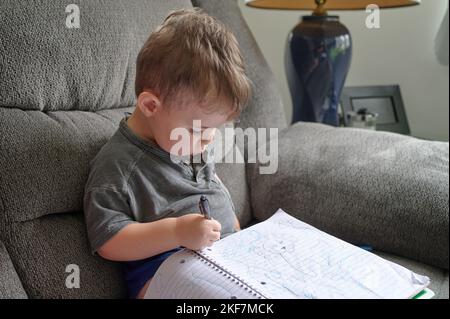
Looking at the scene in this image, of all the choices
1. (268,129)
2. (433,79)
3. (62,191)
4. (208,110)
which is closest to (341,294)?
(208,110)

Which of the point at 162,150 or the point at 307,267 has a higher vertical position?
the point at 162,150

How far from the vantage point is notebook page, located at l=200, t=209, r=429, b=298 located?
1.77ft

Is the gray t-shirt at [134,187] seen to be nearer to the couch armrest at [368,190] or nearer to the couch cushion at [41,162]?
the couch cushion at [41,162]

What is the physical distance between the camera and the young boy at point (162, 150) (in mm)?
594

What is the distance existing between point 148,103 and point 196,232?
19cm

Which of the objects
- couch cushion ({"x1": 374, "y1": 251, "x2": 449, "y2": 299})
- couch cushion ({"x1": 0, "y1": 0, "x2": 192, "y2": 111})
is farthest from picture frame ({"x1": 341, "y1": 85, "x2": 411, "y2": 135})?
couch cushion ({"x1": 0, "y1": 0, "x2": 192, "y2": 111})

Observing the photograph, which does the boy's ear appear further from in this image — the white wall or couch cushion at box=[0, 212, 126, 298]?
the white wall

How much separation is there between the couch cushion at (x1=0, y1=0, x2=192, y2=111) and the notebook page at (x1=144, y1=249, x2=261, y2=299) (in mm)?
297

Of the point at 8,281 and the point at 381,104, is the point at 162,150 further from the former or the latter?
the point at 381,104

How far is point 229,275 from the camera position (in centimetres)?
55

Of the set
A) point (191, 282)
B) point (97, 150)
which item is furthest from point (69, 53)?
point (191, 282)

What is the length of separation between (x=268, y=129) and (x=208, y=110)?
0.46 metres

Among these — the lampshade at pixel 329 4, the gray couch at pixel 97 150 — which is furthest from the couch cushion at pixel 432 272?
the lampshade at pixel 329 4

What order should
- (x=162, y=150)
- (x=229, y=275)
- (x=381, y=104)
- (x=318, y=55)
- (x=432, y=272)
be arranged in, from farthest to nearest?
(x=381, y=104) < (x=318, y=55) < (x=432, y=272) < (x=162, y=150) < (x=229, y=275)
